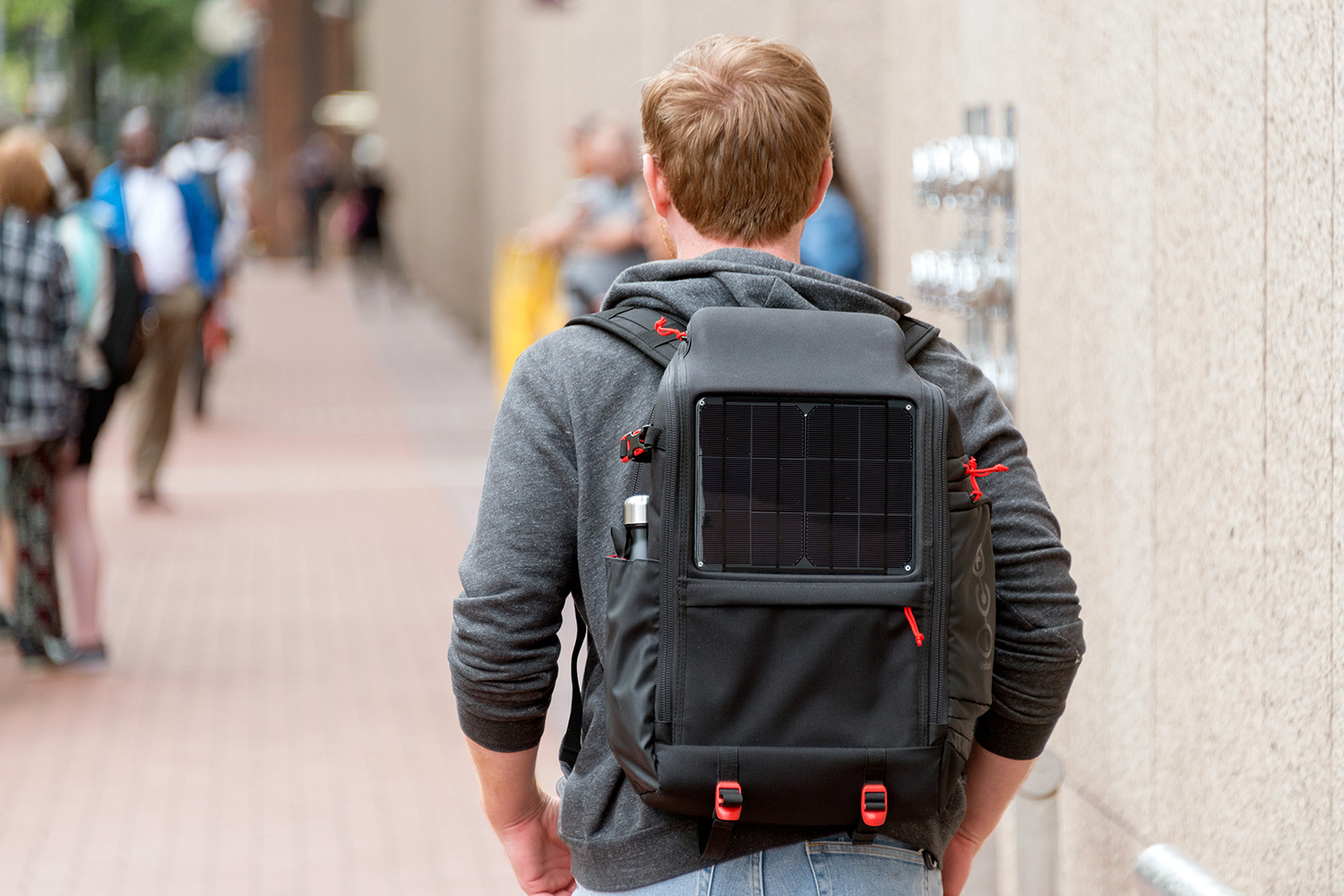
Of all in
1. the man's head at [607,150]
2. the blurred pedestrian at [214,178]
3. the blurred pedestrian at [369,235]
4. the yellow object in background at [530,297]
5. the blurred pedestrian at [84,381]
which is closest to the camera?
the blurred pedestrian at [84,381]

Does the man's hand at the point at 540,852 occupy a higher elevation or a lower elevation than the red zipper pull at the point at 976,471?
lower

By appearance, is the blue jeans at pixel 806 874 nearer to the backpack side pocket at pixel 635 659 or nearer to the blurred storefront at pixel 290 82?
the backpack side pocket at pixel 635 659

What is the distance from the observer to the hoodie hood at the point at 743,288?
1857mm

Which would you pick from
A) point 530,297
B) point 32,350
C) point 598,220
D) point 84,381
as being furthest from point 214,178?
point 32,350

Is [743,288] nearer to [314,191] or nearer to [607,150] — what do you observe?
[607,150]

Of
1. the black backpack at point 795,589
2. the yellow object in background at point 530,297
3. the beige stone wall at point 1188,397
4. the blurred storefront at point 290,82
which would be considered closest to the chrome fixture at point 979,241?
the beige stone wall at point 1188,397

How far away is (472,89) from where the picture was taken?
75.4 feet

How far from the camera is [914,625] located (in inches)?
66.6

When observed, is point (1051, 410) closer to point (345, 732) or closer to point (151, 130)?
point (345, 732)

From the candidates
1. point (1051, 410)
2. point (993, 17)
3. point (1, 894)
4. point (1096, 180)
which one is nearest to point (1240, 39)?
point (1096, 180)

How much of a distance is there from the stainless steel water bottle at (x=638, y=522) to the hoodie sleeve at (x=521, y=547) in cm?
14

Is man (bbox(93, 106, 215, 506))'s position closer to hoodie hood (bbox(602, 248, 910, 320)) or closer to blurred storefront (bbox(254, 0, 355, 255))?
hoodie hood (bbox(602, 248, 910, 320))

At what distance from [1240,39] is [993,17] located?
154cm

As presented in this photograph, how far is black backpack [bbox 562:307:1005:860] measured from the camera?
1690 millimetres
